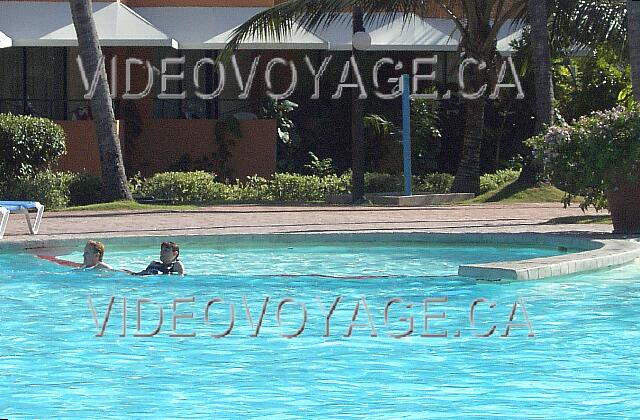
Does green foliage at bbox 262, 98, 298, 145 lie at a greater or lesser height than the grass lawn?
greater

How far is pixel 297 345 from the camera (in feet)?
32.6

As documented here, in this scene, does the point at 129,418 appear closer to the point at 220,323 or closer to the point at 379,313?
the point at 220,323

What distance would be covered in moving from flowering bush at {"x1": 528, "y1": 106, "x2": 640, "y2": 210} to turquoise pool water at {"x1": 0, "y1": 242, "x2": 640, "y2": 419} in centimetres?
228

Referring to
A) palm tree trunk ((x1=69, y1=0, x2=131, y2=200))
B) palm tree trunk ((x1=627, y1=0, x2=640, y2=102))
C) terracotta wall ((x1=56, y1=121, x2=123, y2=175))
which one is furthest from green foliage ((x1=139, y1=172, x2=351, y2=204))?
palm tree trunk ((x1=627, y1=0, x2=640, y2=102))

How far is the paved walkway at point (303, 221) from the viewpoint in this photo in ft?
54.6

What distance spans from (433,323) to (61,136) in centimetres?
1324

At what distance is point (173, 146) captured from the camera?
89.7ft

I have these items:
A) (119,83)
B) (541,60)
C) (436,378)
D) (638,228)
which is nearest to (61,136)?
(119,83)

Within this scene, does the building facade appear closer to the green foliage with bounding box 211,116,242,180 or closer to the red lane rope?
the green foliage with bounding box 211,116,242,180

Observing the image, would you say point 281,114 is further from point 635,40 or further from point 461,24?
point 635,40

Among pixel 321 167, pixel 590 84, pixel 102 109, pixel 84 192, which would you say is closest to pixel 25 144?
pixel 84 192

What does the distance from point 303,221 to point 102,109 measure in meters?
5.48

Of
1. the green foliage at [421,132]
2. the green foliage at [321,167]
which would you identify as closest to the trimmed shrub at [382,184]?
the green foliage at [321,167]

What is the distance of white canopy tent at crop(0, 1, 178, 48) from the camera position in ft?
83.4
